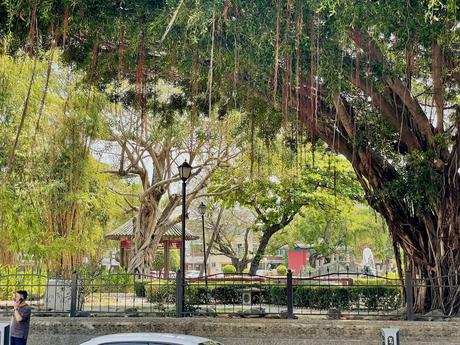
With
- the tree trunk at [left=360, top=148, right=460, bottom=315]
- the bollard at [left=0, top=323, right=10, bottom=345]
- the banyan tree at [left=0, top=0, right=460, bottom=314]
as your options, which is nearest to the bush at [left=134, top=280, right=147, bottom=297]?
the bollard at [left=0, top=323, right=10, bottom=345]

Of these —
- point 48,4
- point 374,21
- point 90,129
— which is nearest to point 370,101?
point 374,21

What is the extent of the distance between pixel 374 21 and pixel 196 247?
52.6 m

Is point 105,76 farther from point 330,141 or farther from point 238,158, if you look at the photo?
point 238,158

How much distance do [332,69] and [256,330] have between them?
4.51m


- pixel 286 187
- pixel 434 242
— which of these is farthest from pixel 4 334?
pixel 286 187

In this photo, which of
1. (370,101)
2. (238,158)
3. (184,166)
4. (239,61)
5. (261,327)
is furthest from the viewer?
(238,158)

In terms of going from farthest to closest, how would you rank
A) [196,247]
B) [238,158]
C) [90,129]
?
[196,247] < [238,158] < [90,129]

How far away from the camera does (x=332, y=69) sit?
761 centimetres

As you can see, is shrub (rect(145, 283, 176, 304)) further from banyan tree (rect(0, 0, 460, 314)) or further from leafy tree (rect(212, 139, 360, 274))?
leafy tree (rect(212, 139, 360, 274))

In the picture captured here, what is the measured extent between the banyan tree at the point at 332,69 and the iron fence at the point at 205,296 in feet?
4.77

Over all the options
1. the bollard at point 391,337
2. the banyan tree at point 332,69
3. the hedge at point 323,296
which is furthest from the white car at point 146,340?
the hedge at point 323,296

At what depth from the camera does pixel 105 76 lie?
34.8 ft

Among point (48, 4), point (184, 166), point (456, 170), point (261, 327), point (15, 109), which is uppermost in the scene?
point (15, 109)

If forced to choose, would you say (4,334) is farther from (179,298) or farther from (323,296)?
(323,296)
